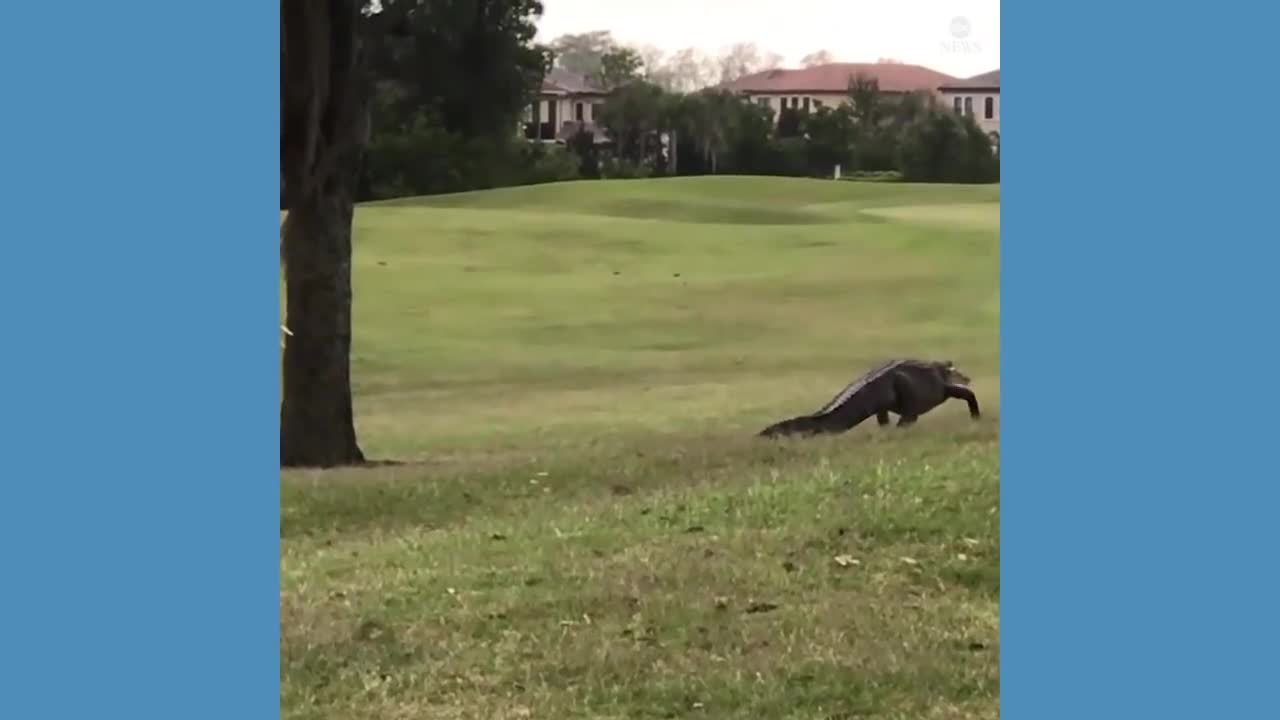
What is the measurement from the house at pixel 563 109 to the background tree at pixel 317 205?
33 centimetres

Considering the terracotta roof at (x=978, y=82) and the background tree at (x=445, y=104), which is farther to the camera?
the background tree at (x=445, y=104)

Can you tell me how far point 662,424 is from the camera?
335cm

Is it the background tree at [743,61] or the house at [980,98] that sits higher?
the background tree at [743,61]

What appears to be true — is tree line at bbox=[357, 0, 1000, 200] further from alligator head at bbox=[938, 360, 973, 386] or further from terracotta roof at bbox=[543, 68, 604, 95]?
alligator head at bbox=[938, 360, 973, 386]

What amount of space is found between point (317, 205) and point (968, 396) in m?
1.34

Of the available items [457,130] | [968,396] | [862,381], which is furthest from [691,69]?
[968,396]

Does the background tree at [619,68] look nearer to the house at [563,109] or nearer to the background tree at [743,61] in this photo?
the house at [563,109]

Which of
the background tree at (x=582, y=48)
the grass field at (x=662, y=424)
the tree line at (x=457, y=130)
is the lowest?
the grass field at (x=662, y=424)

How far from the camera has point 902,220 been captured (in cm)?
332

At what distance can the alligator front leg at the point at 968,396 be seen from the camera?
3287 millimetres

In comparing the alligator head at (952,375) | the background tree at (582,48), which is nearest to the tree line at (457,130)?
the background tree at (582,48)

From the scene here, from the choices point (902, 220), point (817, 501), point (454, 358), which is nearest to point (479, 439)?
point (454, 358)

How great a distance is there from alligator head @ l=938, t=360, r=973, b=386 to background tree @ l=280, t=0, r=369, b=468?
117cm

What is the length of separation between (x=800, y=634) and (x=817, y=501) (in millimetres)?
355
